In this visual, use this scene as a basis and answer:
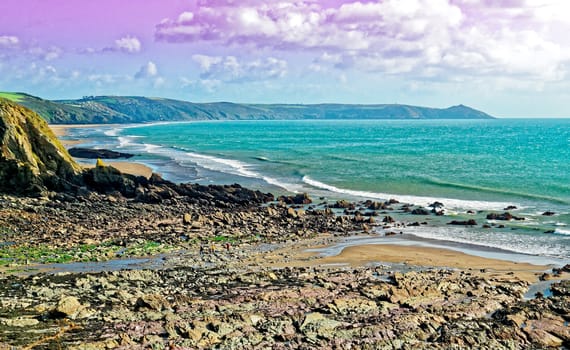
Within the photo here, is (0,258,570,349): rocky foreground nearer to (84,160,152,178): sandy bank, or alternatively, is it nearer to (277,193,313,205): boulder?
(277,193,313,205): boulder

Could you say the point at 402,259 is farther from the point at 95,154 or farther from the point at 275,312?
the point at 95,154

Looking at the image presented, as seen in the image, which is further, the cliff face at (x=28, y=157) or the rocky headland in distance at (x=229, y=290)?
the cliff face at (x=28, y=157)

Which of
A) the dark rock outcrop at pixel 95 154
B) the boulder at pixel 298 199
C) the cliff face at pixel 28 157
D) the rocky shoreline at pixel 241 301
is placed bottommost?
the dark rock outcrop at pixel 95 154

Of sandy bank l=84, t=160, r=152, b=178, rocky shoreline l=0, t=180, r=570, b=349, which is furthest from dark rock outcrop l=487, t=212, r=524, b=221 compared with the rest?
sandy bank l=84, t=160, r=152, b=178

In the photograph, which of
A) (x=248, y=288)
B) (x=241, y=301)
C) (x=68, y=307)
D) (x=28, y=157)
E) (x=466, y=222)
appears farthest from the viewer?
(x=28, y=157)

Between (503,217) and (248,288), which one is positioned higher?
(248,288)

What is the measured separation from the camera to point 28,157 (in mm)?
42938

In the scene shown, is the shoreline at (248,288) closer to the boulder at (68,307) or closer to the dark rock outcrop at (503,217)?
the boulder at (68,307)

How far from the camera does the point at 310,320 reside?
17.7 metres

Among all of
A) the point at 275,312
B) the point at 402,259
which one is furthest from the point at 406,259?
the point at 275,312

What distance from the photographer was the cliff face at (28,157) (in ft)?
135

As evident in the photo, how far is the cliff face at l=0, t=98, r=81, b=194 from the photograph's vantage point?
4125 cm

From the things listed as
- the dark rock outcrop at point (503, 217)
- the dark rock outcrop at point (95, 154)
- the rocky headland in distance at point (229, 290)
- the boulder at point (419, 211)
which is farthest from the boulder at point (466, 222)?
the dark rock outcrop at point (95, 154)

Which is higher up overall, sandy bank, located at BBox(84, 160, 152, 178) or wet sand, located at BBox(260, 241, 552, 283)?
wet sand, located at BBox(260, 241, 552, 283)
